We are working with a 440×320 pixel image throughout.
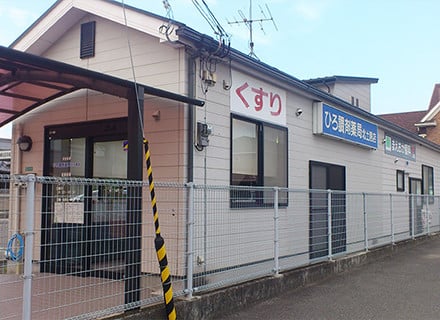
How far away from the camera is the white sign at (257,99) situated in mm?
7088

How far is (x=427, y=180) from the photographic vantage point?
57.4 feet

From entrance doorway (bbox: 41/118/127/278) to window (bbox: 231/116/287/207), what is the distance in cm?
170

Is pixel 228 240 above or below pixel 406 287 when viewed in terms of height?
above

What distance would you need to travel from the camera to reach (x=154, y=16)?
239 inches

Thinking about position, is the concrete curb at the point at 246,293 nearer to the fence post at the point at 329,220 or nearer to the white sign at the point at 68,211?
the fence post at the point at 329,220

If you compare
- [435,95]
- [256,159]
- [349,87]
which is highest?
[435,95]

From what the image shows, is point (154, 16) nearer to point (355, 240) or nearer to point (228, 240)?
point (228, 240)

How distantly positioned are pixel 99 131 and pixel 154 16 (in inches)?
77.8

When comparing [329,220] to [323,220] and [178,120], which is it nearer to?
[323,220]

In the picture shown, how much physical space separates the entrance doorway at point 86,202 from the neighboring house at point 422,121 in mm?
21658

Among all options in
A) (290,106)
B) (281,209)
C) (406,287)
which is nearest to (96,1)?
(290,106)

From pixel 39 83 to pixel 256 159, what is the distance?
3522mm

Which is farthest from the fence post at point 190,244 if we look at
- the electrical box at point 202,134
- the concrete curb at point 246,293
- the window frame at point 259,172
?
the window frame at point 259,172

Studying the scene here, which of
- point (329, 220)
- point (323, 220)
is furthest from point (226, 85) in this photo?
point (323, 220)
